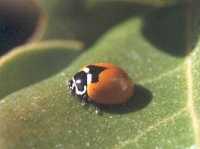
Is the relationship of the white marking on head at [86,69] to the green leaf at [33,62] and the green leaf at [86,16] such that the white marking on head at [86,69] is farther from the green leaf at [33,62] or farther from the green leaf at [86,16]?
the green leaf at [86,16]

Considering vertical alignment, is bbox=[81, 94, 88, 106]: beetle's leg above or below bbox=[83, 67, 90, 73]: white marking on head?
below

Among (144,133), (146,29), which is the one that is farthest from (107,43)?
(144,133)

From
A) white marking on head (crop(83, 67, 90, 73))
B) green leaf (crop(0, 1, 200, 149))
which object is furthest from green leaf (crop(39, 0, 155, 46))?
white marking on head (crop(83, 67, 90, 73))

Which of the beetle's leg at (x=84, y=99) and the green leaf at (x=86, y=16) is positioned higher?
the beetle's leg at (x=84, y=99)

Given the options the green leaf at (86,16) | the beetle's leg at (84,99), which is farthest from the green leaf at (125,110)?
the green leaf at (86,16)

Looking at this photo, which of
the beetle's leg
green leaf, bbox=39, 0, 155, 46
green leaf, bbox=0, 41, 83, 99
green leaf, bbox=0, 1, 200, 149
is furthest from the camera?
green leaf, bbox=39, 0, 155, 46

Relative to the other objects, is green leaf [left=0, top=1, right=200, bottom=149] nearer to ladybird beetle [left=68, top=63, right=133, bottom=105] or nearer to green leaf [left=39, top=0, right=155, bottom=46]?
ladybird beetle [left=68, top=63, right=133, bottom=105]

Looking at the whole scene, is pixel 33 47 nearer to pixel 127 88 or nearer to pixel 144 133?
pixel 127 88
